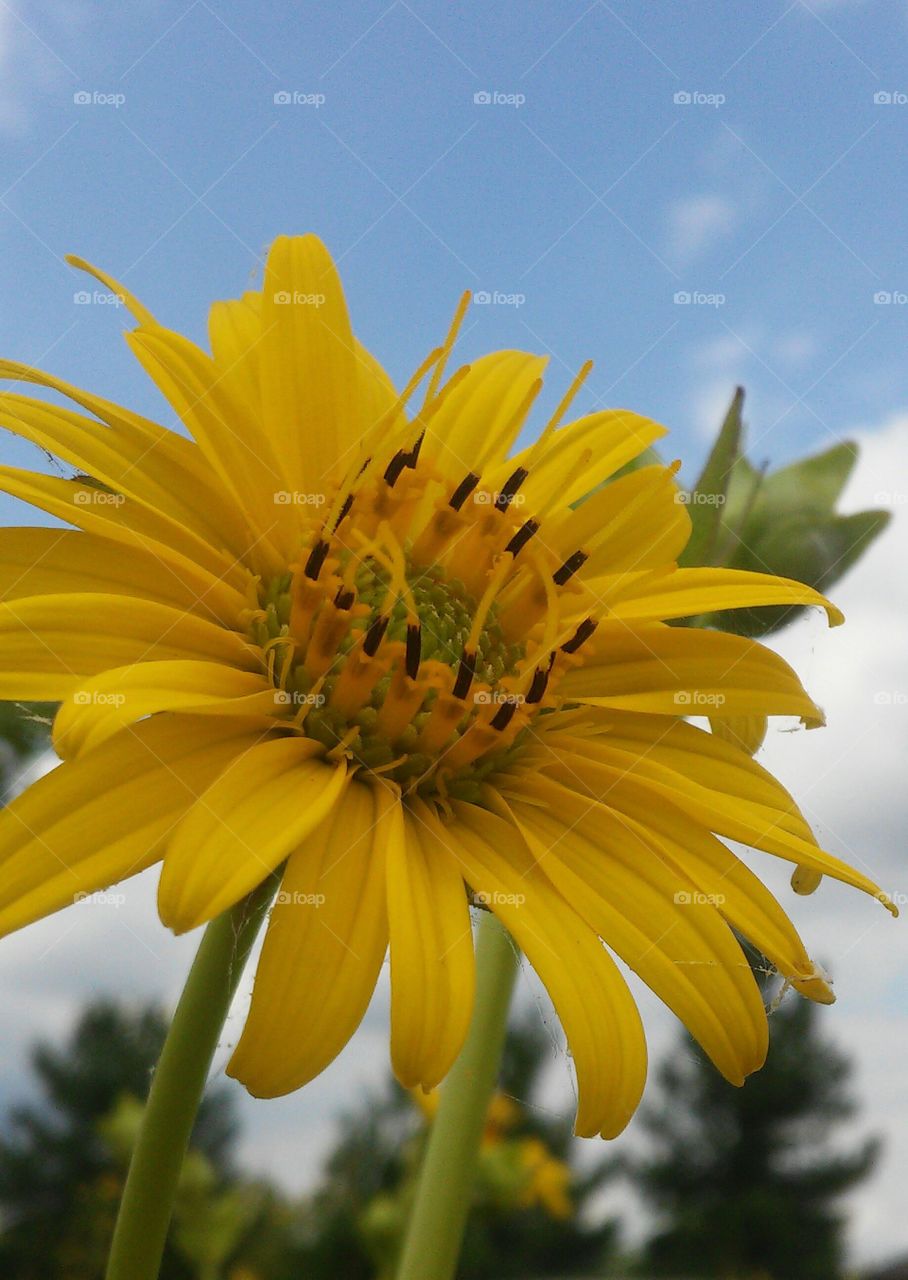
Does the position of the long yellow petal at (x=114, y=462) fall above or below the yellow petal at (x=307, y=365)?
below

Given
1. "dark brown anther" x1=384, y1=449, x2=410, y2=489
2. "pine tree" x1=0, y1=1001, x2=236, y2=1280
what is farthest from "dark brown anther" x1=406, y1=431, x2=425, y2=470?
"pine tree" x1=0, y1=1001, x2=236, y2=1280

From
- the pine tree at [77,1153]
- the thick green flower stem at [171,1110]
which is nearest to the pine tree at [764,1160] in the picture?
the pine tree at [77,1153]

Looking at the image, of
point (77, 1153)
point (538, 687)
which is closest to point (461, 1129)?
point (538, 687)

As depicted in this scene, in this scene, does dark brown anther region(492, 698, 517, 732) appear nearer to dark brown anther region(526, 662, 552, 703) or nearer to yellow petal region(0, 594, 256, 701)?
dark brown anther region(526, 662, 552, 703)

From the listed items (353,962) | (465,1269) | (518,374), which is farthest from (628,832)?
(465,1269)

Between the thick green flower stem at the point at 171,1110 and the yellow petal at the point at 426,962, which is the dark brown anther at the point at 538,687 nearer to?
the yellow petal at the point at 426,962
